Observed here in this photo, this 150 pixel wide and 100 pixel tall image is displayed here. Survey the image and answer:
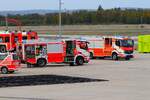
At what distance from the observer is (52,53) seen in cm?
4675

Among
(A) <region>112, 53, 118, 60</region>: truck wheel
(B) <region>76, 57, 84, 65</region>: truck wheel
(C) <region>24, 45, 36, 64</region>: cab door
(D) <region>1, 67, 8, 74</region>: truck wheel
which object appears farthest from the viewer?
(A) <region>112, 53, 118, 60</region>: truck wheel

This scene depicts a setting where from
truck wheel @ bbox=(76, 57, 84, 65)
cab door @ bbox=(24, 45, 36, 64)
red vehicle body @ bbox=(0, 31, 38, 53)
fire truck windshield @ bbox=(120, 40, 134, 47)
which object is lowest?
truck wheel @ bbox=(76, 57, 84, 65)

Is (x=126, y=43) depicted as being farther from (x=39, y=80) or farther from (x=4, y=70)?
(x=39, y=80)

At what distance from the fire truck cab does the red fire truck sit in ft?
24.8

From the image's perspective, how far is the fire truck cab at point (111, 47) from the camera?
5509 cm

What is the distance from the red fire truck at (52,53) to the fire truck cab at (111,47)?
7563 mm

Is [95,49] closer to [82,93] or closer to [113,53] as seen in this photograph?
[113,53]

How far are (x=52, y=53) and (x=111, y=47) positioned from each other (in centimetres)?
1024

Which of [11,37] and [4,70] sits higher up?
→ [11,37]

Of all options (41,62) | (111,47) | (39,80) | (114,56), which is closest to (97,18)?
(111,47)

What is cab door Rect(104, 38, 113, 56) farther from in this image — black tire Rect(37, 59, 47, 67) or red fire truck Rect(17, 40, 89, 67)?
black tire Rect(37, 59, 47, 67)

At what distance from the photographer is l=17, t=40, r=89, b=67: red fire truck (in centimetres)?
4622

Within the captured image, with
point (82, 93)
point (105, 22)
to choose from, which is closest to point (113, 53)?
point (82, 93)

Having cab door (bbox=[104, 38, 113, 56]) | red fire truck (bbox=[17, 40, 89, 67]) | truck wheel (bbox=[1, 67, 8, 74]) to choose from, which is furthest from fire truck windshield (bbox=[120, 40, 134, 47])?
truck wheel (bbox=[1, 67, 8, 74])
